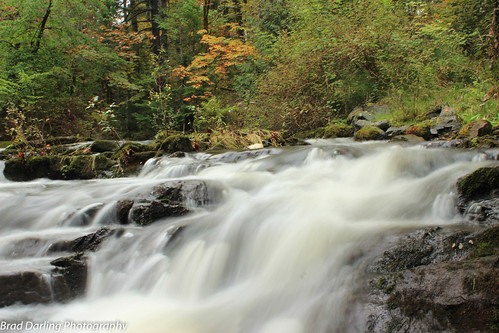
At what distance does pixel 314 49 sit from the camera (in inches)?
396

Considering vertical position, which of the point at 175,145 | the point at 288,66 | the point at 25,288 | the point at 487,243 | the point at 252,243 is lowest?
→ the point at 252,243

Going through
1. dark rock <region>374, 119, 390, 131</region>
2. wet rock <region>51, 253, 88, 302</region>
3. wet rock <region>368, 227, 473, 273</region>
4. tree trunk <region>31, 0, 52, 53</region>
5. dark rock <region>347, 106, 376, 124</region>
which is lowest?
wet rock <region>51, 253, 88, 302</region>

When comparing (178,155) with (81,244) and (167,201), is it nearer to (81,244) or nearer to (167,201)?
(167,201)

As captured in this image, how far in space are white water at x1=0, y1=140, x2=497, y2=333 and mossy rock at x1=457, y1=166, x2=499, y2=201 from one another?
151 millimetres

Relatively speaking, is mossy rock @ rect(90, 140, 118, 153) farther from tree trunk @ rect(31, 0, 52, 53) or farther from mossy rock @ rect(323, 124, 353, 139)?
tree trunk @ rect(31, 0, 52, 53)

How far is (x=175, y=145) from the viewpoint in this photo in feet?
26.2

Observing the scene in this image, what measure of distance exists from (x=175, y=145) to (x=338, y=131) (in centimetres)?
440

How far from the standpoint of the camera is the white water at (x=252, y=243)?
246 cm

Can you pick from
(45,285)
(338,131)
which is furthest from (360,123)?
(45,285)

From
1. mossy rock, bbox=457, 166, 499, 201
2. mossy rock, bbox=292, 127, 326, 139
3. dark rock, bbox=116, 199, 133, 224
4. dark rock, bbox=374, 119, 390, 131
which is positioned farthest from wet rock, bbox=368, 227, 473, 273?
mossy rock, bbox=292, 127, 326, 139

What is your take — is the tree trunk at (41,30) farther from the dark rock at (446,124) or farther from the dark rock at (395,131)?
the dark rock at (446,124)

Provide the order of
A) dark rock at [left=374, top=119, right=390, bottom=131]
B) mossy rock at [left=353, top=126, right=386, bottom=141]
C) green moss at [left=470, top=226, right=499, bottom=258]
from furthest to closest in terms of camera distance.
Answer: dark rock at [left=374, top=119, right=390, bottom=131]
mossy rock at [left=353, top=126, right=386, bottom=141]
green moss at [left=470, top=226, right=499, bottom=258]

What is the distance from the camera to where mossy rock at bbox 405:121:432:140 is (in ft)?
21.1

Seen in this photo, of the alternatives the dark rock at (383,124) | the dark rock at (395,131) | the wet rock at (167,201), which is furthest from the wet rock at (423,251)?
the dark rock at (383,124)
